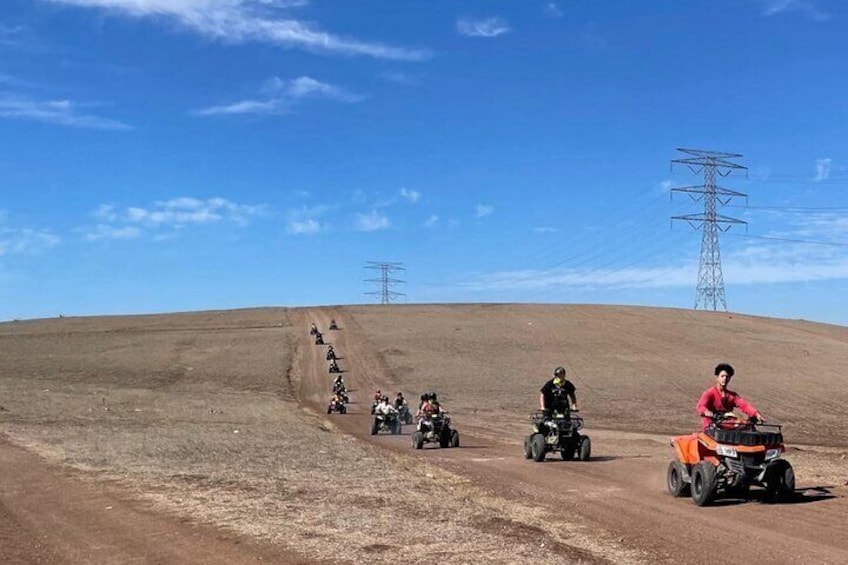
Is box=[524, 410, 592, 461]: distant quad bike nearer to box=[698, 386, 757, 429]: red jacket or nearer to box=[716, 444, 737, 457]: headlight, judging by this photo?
box=[698, 386, 757, 429]: red jacket

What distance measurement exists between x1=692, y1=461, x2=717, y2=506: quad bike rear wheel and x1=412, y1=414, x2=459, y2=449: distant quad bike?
11.7m

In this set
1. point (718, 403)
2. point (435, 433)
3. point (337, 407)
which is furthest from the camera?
point (337, 407)

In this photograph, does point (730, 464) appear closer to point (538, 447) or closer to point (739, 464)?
point (739, 464)

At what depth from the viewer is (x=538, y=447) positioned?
18.7m

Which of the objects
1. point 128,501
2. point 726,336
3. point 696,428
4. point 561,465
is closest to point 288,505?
point 128,501

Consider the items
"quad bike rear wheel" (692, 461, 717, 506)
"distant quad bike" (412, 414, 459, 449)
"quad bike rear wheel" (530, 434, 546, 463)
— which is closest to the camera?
"quad bike rear wheel" (692, 461, 717, 506)

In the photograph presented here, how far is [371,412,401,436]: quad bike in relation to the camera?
95.6 ft

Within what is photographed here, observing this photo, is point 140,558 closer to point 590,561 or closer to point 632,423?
point 590,561

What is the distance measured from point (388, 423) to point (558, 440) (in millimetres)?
11562

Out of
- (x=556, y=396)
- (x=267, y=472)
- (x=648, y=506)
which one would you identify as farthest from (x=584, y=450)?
(x=267, y=472)

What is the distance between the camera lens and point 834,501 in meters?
12.2

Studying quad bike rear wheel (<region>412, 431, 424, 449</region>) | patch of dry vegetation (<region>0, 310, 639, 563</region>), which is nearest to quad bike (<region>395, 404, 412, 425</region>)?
patch of dry vegetation (<region>0, 310, 639, 563</region>)

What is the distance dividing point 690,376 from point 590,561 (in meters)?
42.1

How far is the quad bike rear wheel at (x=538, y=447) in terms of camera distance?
61.1ft
